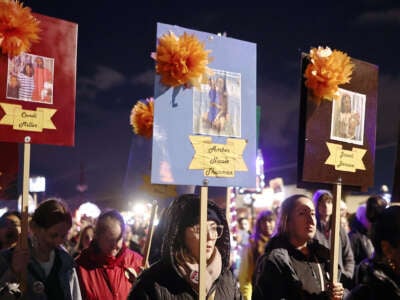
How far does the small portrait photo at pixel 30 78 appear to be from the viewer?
352 centimetres

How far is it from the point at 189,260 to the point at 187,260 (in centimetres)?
2

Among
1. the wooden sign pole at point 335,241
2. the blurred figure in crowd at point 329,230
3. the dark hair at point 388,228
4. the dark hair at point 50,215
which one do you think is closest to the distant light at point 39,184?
the dark hair at point 50,215

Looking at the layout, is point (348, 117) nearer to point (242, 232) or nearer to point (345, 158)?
point (345, 158)

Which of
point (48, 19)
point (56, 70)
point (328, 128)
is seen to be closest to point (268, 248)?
point (328, 128)

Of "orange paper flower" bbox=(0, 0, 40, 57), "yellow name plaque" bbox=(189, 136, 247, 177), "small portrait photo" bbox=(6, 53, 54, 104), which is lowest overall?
"yellow name plaque" bbox=(189, 136, 247, 177)

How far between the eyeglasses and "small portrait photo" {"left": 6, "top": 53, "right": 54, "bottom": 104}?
1.43 m

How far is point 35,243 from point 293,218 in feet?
7.07

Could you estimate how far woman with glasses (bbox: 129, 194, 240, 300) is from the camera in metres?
3.09

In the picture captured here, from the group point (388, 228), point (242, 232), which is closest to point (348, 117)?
point (388, 228)

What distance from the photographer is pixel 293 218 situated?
170 inches

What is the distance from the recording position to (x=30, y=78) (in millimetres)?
3596

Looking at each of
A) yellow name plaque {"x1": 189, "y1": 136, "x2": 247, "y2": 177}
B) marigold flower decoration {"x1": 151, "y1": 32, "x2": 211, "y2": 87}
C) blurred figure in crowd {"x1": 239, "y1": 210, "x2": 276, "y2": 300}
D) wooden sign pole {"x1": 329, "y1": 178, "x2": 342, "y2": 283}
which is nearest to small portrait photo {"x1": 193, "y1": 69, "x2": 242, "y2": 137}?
yellow name plaque {"x1": 189, "y1": 136, "x2": 247, "y2": 177}

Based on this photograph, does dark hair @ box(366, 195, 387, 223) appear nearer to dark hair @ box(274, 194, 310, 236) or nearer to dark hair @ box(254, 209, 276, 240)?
dark hair @ box(254, 209, 276, 240)

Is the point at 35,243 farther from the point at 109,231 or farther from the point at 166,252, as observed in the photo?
the point at 166,252
